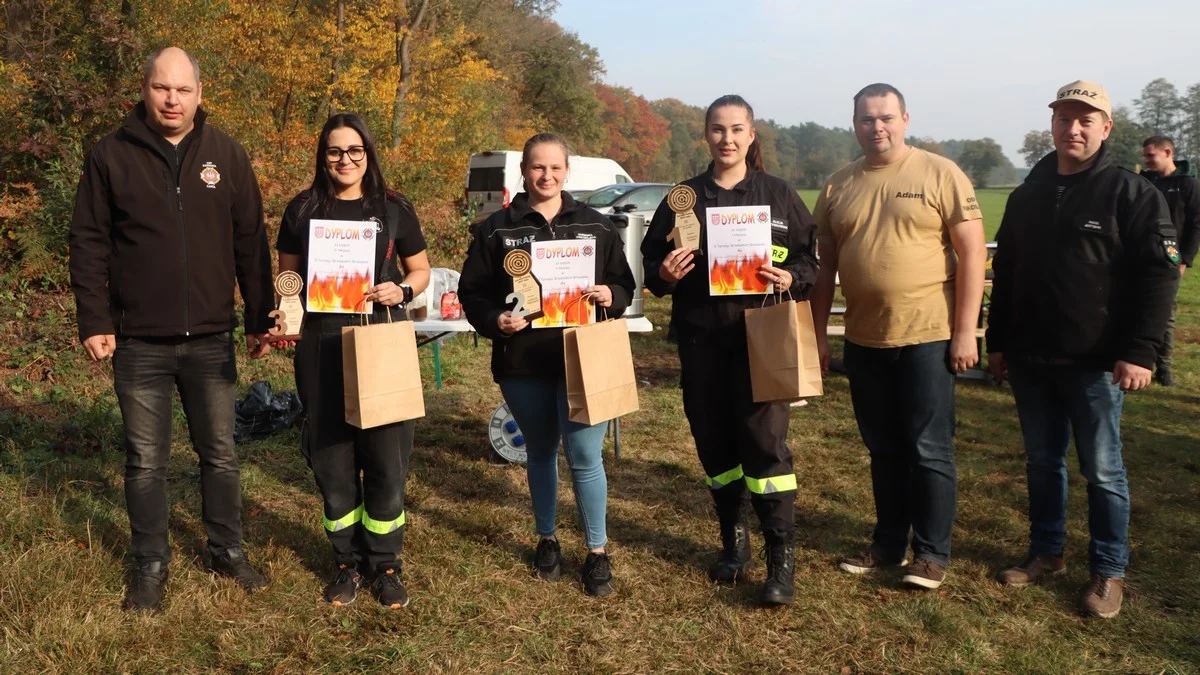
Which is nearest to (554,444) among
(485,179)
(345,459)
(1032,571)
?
(345,459)

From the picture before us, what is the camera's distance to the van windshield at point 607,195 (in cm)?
1559

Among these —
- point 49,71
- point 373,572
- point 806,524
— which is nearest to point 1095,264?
point 806,524

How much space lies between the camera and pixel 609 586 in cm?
347

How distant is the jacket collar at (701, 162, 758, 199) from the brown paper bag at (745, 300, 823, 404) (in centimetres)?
46

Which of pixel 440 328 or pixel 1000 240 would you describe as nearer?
pixel 1000 240

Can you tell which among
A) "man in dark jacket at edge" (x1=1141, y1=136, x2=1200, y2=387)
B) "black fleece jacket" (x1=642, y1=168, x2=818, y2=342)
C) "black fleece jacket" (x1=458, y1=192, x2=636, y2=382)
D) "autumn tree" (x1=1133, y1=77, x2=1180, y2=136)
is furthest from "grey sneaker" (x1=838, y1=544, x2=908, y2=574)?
"autumn tree" (x1=1133, y1=77, x2=1180, y2=136)

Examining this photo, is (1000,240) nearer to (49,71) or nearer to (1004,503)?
(1004,503)

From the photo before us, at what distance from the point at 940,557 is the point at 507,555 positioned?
1837mm

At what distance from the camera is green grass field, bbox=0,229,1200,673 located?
2.96 metres

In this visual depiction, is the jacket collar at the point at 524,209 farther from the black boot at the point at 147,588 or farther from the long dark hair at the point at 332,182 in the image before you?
the black boot at the point at 147,588

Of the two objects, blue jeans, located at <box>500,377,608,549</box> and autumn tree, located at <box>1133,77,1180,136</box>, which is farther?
autumn tree, located at <box>1133,77,1180,136</box>

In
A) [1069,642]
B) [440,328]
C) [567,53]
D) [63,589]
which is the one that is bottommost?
[1069,642]

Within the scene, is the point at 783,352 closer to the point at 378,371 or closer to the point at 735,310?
the point at 735,310

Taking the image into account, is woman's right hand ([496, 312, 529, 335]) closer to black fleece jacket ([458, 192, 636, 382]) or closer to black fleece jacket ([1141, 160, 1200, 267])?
black fleece jacket ([458, 192, 636, 382])
